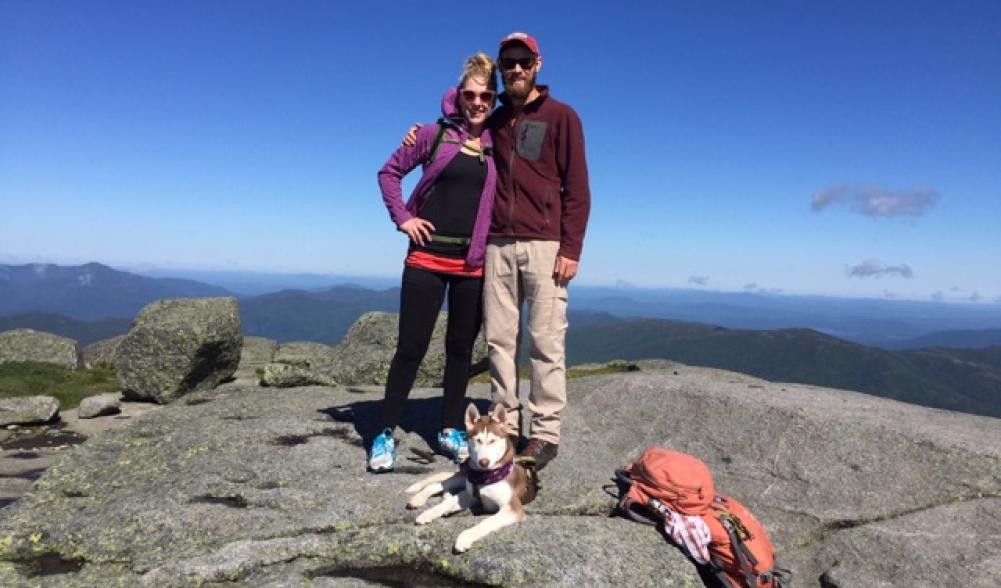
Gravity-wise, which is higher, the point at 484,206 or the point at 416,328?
the point at 484,206

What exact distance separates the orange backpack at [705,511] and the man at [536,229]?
163cm

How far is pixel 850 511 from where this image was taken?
353 inches

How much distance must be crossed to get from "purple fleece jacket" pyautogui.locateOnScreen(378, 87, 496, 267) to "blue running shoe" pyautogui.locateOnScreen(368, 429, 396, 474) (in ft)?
10.4

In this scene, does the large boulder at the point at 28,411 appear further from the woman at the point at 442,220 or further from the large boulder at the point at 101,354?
the large boulder at the point at 101,354

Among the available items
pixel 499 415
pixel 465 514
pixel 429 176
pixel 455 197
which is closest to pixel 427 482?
pixel 465 514

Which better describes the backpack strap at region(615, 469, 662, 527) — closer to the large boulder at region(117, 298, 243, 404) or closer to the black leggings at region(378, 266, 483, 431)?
the black leggings at region(378, 266, 483, 431)

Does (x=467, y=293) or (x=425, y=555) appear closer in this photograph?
(x=425, y=555)

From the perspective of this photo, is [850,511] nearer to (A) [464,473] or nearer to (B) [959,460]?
(B) [959,460]

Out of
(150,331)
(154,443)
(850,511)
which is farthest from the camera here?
(150,331)

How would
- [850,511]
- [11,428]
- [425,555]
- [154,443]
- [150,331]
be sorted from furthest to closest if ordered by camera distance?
[150,331] → [11,428] → [154,443] → [850,511] → [425,555]

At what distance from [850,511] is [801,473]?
1072 millimetres

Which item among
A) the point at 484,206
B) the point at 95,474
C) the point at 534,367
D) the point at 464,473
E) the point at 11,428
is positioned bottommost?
the point at 11,428

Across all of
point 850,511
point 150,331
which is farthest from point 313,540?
point 150,331

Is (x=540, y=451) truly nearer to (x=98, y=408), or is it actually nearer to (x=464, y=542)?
(x=464, y=542)
